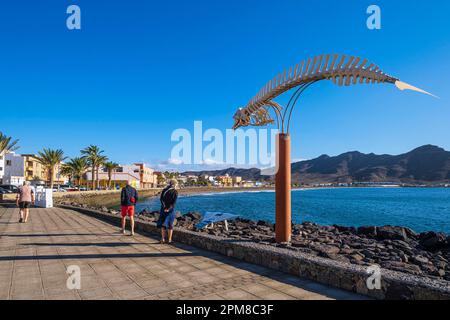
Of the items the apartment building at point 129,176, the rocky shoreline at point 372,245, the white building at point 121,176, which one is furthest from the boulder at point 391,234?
the white building at point 121,176

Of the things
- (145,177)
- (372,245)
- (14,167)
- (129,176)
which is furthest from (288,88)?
(145,177)

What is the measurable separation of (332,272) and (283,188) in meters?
2.48

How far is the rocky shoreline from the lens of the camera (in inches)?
314

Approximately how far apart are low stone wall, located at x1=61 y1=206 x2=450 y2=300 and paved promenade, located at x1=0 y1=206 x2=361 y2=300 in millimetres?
169

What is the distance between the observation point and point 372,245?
13.0 meters

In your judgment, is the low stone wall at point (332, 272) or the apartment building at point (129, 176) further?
the apartment building at point (129, 176)

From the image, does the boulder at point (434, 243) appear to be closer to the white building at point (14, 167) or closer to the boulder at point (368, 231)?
the boulder at point (368, 231)

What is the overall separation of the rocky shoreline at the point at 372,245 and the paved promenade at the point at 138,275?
164 centimetres

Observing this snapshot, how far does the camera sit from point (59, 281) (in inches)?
193

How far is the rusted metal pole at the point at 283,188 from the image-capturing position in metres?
6.96
